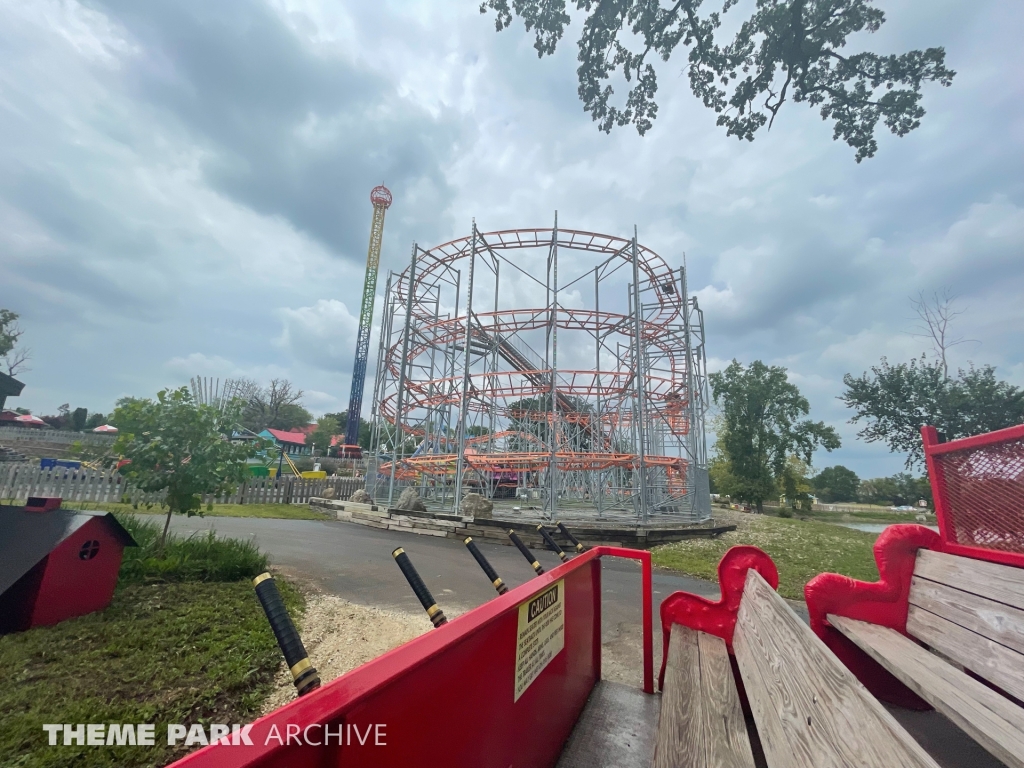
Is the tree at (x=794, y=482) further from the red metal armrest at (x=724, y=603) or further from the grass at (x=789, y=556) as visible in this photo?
the red metal armrest at (x=724, y=603)

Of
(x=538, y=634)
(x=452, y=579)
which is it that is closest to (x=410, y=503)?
(x=452, y=579)

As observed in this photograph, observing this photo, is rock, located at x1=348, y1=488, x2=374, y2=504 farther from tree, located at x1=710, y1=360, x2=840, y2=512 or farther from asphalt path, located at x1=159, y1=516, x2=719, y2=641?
tree, located at x1=710, y1=360, x2=840, y2=512

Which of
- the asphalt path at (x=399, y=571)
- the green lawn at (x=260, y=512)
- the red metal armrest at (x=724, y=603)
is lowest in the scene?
the asphalt path at (x=399, y=571)

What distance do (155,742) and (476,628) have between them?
2.52m

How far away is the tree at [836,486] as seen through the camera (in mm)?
71062

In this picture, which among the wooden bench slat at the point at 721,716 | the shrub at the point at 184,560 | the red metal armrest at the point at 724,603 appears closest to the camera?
the wooden bench slat at the point at 721,716

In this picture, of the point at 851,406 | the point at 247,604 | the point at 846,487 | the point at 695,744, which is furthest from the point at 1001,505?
the point at 846,487

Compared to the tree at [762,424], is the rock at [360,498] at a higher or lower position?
lower

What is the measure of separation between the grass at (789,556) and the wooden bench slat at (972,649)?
457 centimetres

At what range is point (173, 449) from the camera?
5.79m

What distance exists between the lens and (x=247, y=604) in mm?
4754

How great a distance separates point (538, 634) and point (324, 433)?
67.7 metres

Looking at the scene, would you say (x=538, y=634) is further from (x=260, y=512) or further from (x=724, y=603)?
(x=260, y=512)

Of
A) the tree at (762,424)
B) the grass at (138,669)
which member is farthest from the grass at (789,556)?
the tree at (762,424)
